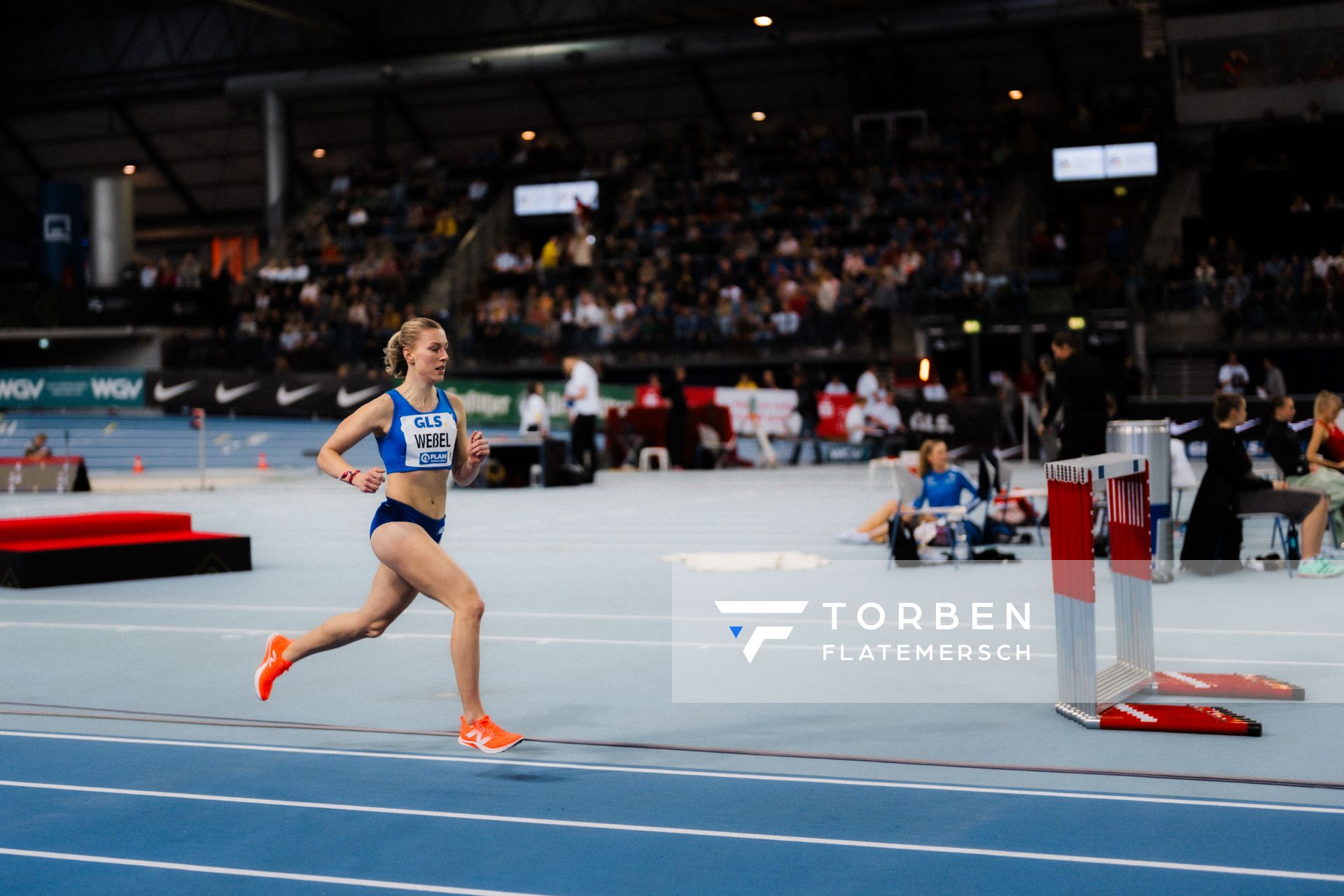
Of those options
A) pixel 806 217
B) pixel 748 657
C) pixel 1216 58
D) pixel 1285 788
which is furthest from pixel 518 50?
pixel 1285 788

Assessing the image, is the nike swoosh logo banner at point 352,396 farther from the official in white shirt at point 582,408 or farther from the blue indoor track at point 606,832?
the blue indoor track at point 606,832

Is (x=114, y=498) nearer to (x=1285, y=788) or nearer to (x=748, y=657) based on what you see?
(x=748, y=657)

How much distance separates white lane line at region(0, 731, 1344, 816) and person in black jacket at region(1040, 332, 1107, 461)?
281 inches

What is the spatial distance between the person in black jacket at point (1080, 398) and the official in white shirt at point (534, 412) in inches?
426

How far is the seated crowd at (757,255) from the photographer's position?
31906mm

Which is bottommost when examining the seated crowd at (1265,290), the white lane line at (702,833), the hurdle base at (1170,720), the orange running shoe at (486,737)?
the white lane line at (702,833)

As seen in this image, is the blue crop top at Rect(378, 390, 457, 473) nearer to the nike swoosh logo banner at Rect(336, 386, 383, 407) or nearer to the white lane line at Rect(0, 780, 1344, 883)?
the white lane line at Rect(0, 780, 1344, 883)

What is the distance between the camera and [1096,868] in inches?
171

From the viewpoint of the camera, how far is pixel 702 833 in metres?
4.78

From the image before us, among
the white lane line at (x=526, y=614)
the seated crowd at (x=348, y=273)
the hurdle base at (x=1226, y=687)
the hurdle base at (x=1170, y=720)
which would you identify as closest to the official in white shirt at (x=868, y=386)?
the seated crowd at (x=348, y=273)

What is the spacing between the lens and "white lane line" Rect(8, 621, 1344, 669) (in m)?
7.70

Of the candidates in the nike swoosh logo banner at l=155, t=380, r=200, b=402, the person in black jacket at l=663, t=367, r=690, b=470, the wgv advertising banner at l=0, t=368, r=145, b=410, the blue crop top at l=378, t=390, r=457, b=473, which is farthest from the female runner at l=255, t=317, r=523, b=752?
the wgv advertising banner at l=0, t=368, r=145, b=410

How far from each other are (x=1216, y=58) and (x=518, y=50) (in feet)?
57.6

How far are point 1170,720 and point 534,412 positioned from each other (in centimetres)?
1655
